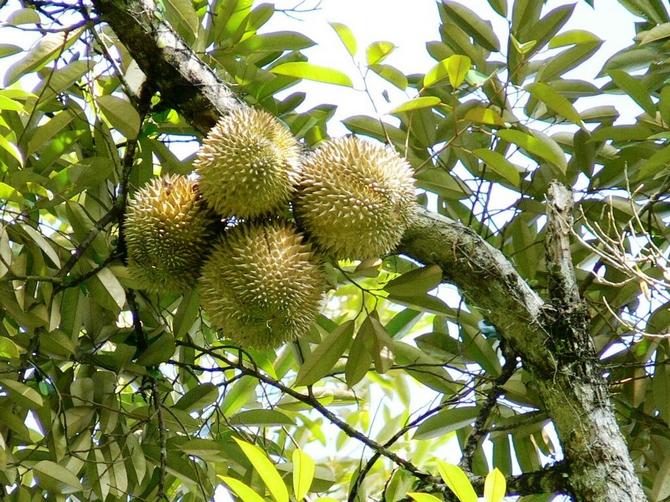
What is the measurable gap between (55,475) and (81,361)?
9.4 inches

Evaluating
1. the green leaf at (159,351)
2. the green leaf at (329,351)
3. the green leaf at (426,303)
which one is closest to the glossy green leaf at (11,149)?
the green leaf at (159,351)

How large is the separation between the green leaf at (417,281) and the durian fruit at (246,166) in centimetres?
28

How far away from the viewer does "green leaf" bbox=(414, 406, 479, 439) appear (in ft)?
6.07

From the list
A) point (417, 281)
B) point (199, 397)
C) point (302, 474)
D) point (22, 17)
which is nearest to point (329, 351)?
point (417, 281)

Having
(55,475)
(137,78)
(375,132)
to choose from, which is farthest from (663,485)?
(137,78)

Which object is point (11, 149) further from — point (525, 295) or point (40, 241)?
point (525, 295)

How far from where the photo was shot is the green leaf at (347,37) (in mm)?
1571

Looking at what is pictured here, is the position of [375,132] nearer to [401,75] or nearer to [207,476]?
[401,75]

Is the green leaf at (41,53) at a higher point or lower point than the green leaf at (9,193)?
higher

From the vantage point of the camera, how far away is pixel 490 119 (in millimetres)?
1585

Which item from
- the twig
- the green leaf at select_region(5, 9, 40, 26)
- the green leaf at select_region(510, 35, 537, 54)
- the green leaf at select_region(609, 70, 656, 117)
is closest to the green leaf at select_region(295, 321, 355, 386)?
the twig

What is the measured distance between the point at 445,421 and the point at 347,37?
33.3 inches

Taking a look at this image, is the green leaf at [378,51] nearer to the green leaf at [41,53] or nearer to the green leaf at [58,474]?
the green leaf at [41,53]

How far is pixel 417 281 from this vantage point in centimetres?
160
